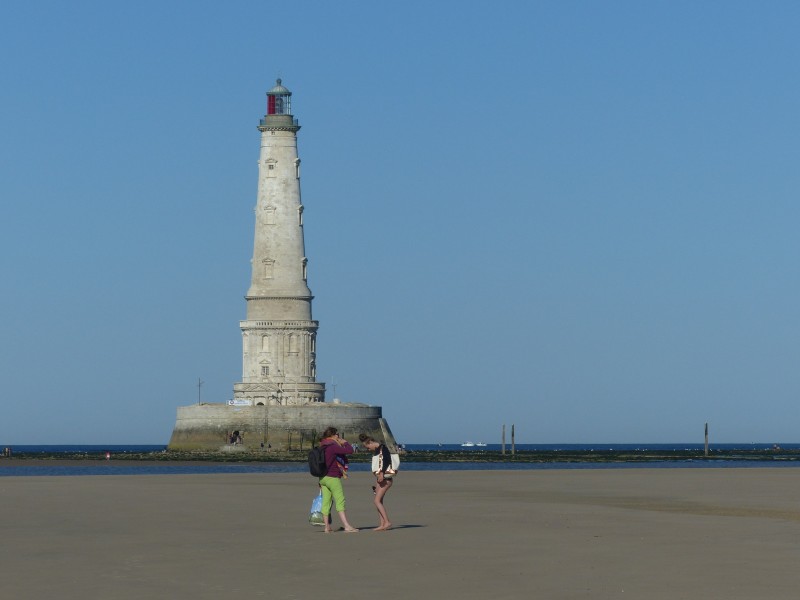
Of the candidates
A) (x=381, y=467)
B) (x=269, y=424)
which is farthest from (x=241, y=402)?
(x=381, y=467)

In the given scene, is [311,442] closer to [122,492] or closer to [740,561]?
[122,492]

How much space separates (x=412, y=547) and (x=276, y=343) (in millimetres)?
88833

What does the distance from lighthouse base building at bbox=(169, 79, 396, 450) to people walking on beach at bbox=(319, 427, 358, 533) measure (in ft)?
272

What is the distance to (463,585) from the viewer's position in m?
18.4

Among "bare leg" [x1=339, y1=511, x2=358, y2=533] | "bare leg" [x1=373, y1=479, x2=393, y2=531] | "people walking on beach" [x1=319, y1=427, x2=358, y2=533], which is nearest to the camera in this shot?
"bare leg" [x1=339, y1=511, x2=358, y2=533]

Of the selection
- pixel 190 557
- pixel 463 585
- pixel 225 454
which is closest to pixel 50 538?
pixel 190 557

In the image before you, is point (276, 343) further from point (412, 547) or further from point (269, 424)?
point (412, 547)

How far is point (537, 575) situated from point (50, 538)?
9.16 meters

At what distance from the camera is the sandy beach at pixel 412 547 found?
1812cm

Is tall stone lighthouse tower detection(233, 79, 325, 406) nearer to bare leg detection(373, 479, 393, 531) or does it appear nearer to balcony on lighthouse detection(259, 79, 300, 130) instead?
balcony on lighthouse detection(259, 79, 300, 130)

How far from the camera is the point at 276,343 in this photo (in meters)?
112

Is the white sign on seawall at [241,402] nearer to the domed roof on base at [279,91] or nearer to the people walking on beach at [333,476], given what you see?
the domed roof on base at [279,91]

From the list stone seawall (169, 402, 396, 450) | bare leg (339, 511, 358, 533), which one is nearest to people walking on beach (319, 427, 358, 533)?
bare leg (339, 511, 358, 533)

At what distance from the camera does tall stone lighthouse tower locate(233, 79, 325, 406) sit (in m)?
111
